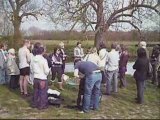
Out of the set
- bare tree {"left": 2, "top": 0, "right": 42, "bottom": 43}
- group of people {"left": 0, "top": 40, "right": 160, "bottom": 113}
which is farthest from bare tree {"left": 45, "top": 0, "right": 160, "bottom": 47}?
bare tree {"left": 2, "top": 0, "right": 42, "bottom": 43}

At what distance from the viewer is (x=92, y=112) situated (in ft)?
35.9

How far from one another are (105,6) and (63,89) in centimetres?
826

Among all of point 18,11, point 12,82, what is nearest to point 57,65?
point 12,82

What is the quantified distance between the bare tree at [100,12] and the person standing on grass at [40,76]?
853 centimetres

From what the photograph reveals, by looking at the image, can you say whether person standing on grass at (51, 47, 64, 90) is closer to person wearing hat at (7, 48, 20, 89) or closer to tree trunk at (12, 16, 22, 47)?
person wearing hat at (7, 48, 20, 89)

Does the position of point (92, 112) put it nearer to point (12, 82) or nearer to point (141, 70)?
point (141, 70)

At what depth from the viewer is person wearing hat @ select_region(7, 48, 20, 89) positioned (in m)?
13.9

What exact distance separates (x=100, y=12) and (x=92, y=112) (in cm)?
1029

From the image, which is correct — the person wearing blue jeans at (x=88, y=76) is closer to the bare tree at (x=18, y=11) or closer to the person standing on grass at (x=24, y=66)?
the person standing on grass at (x=24, y=66)

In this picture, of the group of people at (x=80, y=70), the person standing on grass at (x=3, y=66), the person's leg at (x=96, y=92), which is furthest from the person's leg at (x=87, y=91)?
the person standing on grass at (x=3, y=66)

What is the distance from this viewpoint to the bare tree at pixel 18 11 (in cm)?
3695

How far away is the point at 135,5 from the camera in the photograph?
818 inches

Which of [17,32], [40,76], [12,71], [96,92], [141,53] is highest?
[17,32]

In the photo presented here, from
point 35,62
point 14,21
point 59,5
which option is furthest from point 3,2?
point 35,62
